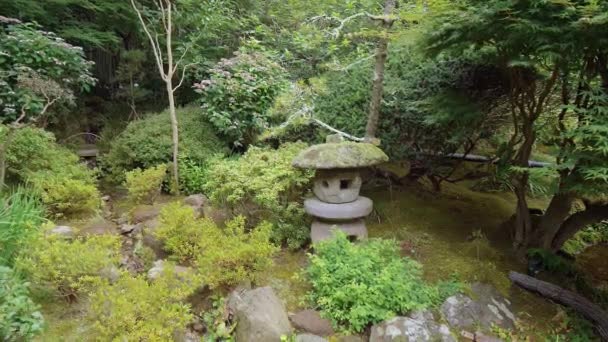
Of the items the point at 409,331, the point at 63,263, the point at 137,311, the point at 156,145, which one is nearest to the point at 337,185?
the point at 409,331

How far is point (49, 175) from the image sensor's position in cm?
471

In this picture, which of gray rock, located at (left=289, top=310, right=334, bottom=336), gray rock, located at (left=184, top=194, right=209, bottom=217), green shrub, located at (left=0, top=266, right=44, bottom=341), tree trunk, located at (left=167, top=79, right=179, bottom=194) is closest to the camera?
green shrub, located at (left=0, top=266, right=44, bottom=341)

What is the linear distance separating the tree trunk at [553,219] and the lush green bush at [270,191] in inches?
96.7

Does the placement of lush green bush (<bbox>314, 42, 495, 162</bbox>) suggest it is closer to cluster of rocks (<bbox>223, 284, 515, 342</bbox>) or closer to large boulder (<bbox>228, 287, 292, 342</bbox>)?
cluster of rocks (<bbox>223, 284, 515, 342</bbox>)

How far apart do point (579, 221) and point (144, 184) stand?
5019 millimetres

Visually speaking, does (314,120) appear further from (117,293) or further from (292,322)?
(117,293)

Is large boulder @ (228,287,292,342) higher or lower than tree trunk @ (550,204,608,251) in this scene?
lower

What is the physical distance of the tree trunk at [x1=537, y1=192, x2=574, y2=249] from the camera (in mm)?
3652

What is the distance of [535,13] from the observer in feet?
9.07

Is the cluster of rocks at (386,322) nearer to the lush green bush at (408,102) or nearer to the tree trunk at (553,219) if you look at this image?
the tree trunk at (553,219)

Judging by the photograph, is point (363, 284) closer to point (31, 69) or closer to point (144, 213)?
point (144, 213)

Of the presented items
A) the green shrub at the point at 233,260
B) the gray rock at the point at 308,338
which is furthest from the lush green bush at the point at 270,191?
the gray rock at the point at 308,338

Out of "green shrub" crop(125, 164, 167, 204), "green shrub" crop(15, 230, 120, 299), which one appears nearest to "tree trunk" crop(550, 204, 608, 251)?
"green shrub" crop(15, 230, 120, 299)

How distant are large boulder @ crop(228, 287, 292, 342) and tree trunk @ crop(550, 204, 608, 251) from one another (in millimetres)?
2812
